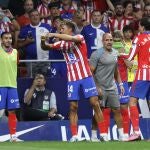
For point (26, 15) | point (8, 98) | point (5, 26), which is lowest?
point (8, 98)

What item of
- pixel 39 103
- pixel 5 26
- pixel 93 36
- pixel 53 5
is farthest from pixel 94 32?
pixel 39 103

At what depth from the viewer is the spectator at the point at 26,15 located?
19891 mm

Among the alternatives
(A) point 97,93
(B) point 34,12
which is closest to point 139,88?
(A) point 97,93

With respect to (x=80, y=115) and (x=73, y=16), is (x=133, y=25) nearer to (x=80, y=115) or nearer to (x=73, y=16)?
(x=73, y=16)

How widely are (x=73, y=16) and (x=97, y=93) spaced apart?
179 inches

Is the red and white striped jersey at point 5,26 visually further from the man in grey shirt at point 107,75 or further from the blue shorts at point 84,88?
the blue shorts at point 84,88

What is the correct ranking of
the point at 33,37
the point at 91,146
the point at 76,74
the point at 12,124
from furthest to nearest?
the point at 33,37
the point at 12,124
the point at 76,74
the point at 91,146

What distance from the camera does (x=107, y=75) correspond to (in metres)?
16.3

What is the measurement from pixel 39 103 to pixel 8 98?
1709mm

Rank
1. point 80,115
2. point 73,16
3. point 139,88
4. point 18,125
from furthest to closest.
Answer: point 73,16
point 80,115
point 18,125
point 139,88

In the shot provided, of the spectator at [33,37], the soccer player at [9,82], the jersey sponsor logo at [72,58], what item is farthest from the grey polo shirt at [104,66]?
the spectator at [33,37]

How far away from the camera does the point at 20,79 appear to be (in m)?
17.9

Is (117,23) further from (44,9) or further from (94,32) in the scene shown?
(44,9)

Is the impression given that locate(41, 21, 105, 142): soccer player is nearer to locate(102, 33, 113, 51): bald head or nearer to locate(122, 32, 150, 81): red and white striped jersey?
locate(102, 33, 113, 51): bald head
